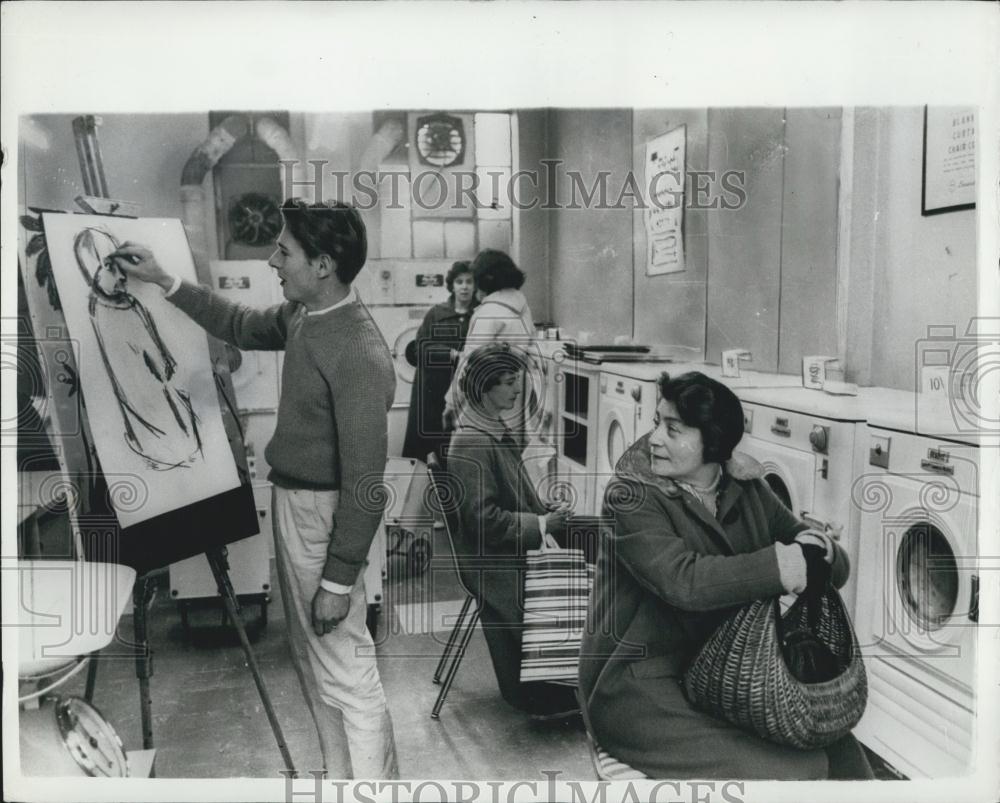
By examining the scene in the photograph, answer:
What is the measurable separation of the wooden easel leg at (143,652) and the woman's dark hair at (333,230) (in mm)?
945

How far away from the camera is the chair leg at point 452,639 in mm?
2082

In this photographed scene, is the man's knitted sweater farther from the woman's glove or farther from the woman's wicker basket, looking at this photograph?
the woman's glove

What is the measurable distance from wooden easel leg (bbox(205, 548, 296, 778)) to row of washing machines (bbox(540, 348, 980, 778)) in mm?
862

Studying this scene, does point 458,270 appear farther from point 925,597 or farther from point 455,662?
point 925,597

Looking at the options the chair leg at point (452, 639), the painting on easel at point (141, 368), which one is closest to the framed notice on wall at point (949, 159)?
the chair leg at point (452, 639)

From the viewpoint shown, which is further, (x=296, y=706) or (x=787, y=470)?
(x=296, y=706)

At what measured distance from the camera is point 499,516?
2055 mm

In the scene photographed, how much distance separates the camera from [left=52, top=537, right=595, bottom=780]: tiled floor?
6.83 ft

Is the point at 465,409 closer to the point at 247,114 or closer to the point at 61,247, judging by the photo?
the point at 247,114

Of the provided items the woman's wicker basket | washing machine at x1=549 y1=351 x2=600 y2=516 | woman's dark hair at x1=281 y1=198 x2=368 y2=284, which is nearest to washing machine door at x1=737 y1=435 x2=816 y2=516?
the woman's wicker basket

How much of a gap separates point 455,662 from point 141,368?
109 centimetres

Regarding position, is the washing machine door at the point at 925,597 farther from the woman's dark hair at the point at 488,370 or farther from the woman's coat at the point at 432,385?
the woman's coat at the point at 432,385

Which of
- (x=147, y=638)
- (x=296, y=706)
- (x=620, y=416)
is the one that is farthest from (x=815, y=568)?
(x=147, y=638)

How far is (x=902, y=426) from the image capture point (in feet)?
6.28
